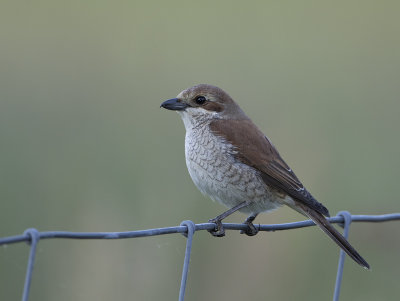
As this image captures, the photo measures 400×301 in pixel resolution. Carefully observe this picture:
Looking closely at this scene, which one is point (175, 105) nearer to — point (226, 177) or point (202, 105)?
point (202, 105)

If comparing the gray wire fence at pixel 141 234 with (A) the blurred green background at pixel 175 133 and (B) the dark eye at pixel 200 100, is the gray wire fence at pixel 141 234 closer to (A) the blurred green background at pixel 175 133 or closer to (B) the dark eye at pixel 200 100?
(A) the blurred green background at pixel 175 133

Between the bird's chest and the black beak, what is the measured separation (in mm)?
381

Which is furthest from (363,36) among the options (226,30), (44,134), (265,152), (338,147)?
(265,152)

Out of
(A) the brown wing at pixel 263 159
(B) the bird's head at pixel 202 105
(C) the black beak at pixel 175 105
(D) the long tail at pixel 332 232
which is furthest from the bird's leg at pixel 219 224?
(C) the black beak at pixel 175 105

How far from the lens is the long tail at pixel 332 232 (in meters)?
3.70

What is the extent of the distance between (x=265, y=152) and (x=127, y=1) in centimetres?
592

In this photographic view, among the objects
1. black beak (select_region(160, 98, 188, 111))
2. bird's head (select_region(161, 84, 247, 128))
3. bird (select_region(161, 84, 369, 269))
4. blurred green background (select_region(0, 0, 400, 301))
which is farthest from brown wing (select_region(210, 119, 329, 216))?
blurred green background (select_region(0, 0, 400, 301))

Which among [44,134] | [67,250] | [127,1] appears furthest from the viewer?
[127,1]

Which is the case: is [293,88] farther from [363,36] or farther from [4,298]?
[4,298]

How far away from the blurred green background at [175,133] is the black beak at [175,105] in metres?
0.87

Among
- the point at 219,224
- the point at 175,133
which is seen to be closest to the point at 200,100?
the point at 219,224

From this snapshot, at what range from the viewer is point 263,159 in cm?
420

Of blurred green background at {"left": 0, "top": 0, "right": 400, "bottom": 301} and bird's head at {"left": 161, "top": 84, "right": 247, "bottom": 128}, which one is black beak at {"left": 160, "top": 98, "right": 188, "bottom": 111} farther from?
blurred green background at {"left": 0, "top": 0, "right": 400, "bottom": 301}

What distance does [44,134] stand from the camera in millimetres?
6207
